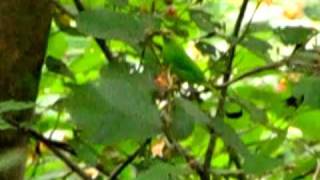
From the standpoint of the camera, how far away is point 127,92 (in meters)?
0.64

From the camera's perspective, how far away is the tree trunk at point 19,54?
960mm

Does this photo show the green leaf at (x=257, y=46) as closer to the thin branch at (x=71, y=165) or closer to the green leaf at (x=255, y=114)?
the green leaf at (x=255, y=114)

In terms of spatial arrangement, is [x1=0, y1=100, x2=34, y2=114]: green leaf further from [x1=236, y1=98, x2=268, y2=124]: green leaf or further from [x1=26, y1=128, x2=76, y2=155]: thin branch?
[x1=236, y1=98, x2=268, y2=124]: green leaf

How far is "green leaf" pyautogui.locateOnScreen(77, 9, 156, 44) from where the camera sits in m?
0.74

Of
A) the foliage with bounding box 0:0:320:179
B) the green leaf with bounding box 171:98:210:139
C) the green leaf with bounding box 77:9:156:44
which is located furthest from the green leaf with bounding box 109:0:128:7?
the green leaf with bounding box 171:98:210:139

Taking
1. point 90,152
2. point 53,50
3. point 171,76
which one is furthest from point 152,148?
point 53,50

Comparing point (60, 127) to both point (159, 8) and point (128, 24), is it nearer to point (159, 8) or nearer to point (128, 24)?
point (159, 8)

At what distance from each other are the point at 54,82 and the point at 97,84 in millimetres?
555

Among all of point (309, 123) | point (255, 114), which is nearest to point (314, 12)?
point (309, 123)

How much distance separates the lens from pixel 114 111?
0.63 meters

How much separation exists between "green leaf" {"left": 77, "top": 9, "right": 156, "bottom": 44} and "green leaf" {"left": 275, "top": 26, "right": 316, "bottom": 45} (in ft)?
0.50

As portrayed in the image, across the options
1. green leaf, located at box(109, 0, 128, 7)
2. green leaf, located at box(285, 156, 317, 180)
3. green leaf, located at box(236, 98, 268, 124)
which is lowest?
green leaf, located at box(285, 156, 317, 180)

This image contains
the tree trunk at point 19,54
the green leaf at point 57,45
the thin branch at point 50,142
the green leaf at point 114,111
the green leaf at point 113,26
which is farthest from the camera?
the green leaf at point 57,45

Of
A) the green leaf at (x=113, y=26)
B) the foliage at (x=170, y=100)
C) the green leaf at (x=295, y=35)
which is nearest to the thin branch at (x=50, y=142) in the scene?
the foliage at (x=170, y=100)
